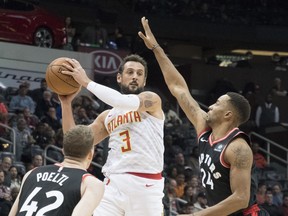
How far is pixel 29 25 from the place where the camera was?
70.1ft

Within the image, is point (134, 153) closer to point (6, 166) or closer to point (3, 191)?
point (3, 191)

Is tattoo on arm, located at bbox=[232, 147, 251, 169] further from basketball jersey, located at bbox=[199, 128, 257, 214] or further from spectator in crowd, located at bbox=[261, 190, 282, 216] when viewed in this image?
spectator in crowd, located at bbox=[261, 190, 282, 216]

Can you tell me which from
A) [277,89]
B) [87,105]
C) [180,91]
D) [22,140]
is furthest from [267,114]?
[180,91]

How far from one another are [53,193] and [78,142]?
391 mm

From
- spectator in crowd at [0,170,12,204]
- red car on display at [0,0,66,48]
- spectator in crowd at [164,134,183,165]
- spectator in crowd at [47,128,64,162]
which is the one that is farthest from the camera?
red car on display at [0,0,66,48]

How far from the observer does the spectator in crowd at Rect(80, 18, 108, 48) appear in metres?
23.0

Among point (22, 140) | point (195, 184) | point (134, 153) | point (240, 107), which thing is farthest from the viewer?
point (195, 184)

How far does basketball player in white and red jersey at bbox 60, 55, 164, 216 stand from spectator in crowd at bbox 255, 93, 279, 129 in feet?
46.1

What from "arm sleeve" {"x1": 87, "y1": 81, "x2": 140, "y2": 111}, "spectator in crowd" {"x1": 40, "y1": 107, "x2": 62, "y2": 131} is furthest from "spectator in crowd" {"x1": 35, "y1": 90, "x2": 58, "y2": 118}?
"arm sleeve" {"x1": 87, "y1": 81, "x2": 140, "y2": 111}

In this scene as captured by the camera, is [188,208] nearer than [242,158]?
No

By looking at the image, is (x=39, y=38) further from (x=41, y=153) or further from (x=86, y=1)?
(x=41, y=153)

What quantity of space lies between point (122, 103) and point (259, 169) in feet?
42.8

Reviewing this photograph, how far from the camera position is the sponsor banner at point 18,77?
2055 centimetres

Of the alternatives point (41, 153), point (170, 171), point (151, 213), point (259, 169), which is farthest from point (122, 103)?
point (259, 169)
